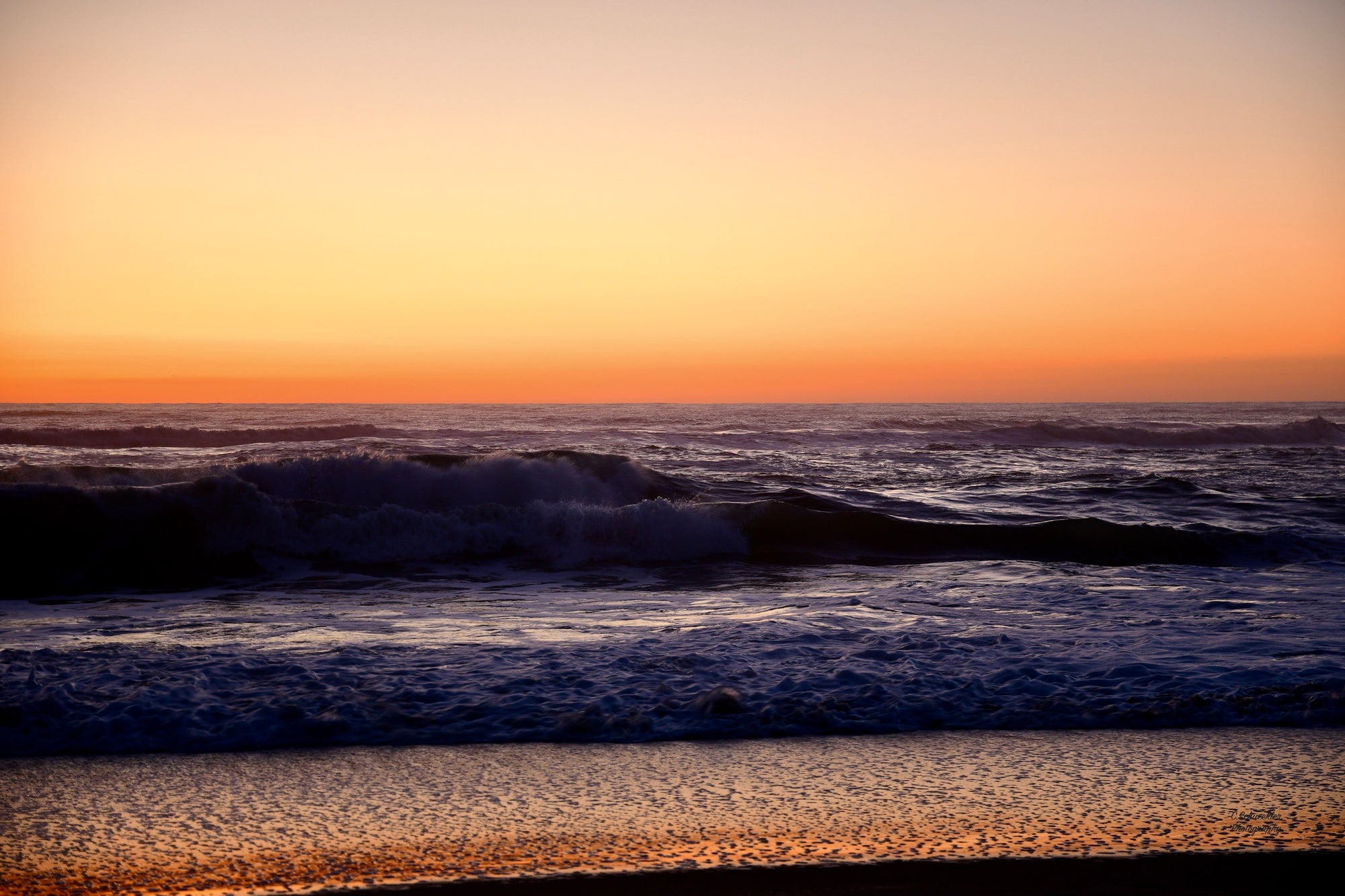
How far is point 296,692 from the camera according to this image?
460cm

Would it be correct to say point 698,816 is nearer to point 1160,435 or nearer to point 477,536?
point 477,536

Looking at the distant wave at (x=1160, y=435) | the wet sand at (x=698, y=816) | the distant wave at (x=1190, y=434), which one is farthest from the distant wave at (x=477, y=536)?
the distant wave at (x=1190, y=434)

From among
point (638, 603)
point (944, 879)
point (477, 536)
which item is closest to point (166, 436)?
point (477, 536)

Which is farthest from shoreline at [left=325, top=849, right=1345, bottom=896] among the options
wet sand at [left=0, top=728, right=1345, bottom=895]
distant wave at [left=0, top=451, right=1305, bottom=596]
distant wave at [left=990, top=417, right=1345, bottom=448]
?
distant wave at [left=990, top=417, right=1345, bottom=448]

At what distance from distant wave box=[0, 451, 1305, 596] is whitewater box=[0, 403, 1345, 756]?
5 cm

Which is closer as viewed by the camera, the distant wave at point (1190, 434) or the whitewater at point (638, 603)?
the whitewater at point (638, 603)

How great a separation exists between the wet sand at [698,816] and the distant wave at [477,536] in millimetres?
6600

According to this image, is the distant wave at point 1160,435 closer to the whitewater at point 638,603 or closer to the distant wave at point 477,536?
the whitewater at point 638,603

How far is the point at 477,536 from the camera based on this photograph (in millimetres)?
11547

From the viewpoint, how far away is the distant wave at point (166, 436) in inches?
1117

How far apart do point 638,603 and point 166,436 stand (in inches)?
1122

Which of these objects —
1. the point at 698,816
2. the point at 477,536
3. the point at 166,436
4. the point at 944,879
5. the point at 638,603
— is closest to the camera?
the point at 944,879

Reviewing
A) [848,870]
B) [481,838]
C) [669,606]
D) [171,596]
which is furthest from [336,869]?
[171,596]

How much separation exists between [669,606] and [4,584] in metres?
6.47
